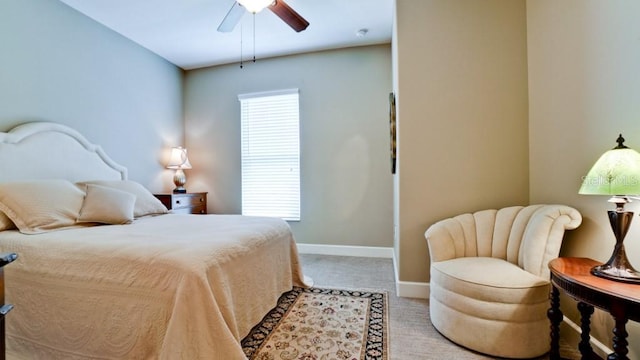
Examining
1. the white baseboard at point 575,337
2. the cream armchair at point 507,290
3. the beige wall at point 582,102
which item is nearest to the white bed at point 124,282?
the cream armchair at point 507,290

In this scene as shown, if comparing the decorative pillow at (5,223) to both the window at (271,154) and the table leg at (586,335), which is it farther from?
the table leg at (586,335)

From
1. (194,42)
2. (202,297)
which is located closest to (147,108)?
(194,42)

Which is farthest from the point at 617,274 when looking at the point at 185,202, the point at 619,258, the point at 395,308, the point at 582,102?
the point at 185,202

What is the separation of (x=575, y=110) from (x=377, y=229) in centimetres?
239

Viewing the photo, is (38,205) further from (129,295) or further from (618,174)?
(618,174)

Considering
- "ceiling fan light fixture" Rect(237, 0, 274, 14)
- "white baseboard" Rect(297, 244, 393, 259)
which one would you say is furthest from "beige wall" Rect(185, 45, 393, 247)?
"ceiling fan light fixture" Rect(237, 0, 274, 14)

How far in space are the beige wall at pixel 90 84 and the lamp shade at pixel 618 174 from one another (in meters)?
4.08

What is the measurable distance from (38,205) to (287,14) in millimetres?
2383

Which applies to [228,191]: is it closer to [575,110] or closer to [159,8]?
[159,8]

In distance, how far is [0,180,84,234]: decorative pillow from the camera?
6.22 ft

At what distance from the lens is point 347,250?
380 cm

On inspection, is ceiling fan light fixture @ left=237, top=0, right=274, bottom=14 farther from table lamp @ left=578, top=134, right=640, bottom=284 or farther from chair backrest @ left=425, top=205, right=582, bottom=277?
table lamp @ left=578, top=134, right=640, bottom=284

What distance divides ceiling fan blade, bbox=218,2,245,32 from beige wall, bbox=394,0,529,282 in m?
1.39

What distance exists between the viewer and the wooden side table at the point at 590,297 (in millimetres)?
1052
